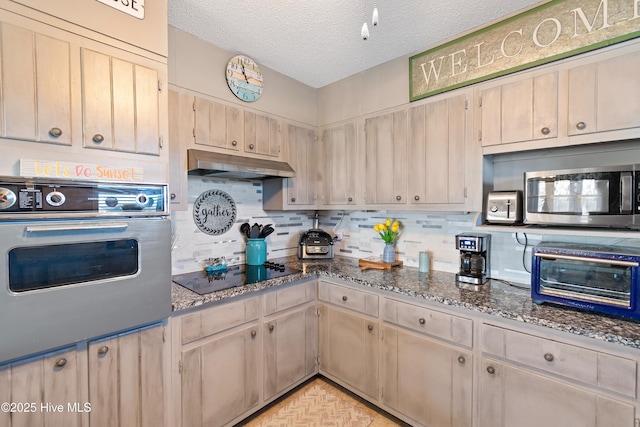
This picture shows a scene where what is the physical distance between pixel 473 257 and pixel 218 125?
2.07m

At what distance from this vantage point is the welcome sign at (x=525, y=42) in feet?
4.78

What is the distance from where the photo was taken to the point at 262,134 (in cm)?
241

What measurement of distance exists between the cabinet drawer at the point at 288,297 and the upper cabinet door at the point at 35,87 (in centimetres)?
147

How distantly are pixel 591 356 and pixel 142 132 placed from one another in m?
2.35

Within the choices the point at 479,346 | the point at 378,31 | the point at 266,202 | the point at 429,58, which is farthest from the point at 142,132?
the point at 479,346

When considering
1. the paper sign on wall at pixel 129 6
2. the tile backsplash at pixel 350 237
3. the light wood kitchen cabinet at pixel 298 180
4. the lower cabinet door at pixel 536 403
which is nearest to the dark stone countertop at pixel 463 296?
the tile backsplash at pixel 350 237

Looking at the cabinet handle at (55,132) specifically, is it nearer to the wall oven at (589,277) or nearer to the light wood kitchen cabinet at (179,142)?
the light wood kitchen cabinet at (179,142)

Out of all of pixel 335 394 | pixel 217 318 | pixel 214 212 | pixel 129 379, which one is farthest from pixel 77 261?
pixel 335 394

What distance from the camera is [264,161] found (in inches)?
93.2

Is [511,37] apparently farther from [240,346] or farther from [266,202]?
[240,346]

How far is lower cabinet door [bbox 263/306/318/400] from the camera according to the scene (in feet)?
6.89

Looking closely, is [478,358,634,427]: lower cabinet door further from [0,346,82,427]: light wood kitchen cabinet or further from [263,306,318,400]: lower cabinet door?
[0,346,82,427]: light wood kitchen cabinet

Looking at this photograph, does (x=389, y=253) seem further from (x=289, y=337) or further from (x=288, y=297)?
(x=289, y=337)

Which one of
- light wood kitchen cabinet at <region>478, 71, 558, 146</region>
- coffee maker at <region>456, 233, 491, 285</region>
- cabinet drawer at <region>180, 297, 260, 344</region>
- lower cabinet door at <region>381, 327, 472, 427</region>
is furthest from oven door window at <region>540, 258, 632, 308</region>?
cabinet drawer at <region>180, 297, 260, 344</region>
